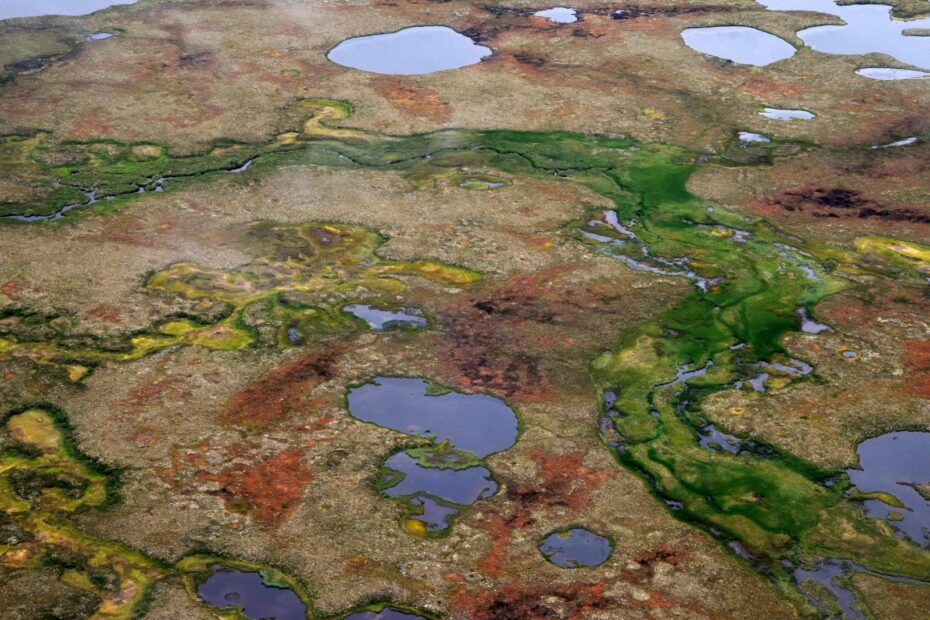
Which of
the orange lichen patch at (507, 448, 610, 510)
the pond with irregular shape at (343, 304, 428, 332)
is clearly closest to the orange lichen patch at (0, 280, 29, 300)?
the pond with irregular shape at (343, 304, 428, 332)

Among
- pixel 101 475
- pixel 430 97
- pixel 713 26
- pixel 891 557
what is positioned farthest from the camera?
pixel 713 26

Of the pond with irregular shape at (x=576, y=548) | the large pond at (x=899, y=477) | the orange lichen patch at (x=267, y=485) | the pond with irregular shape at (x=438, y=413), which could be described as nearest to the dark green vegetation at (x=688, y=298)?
the large pond at (x=899, y=477)

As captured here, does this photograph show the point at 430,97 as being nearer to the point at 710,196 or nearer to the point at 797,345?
the point at 710,196

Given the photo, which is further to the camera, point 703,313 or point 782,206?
point 782,206

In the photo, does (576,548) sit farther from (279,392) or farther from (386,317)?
(386,317)

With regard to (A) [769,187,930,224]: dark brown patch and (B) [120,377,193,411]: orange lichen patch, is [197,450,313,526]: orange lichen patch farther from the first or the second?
(A) [769,187,930,224]: dark brown patch

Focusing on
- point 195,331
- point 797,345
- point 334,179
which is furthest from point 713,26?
point 195,331
